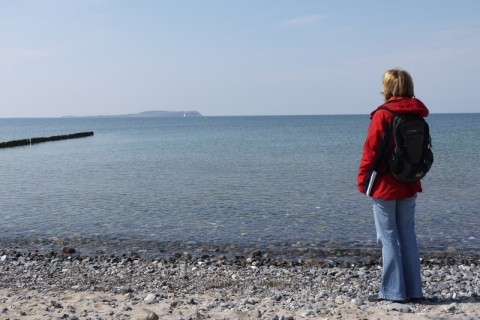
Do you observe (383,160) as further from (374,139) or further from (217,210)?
(217,210)

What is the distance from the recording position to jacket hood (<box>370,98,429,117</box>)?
5652mm

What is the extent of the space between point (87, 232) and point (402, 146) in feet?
28.7

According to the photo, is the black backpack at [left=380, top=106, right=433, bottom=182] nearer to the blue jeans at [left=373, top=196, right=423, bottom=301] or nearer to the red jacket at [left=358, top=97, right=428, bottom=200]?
the red jacket at [left=358, top=97, right=428, bottom=200]

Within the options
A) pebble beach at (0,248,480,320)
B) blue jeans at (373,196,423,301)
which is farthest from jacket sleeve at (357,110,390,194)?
pebble beach at (0,248,480,320)

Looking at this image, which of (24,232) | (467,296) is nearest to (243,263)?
(467,296)

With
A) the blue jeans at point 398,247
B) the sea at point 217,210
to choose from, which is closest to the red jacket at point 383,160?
the blue jeans at point 398,247

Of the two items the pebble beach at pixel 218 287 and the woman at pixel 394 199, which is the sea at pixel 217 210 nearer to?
the pebble beach at pixel 218 287

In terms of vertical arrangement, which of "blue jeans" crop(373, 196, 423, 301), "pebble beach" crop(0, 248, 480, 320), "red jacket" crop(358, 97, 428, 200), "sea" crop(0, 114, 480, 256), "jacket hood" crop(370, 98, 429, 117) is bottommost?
"sea" crop(0, 114, 480, 256)

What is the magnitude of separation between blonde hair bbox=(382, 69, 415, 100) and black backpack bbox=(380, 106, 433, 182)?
0.26 metres

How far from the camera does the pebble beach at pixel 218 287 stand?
593cm

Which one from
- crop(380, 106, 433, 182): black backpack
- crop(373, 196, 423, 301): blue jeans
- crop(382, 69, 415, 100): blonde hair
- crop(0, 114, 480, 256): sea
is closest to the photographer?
crop(380, 106, 433, 182): black backpack

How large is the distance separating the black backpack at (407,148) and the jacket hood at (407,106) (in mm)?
40

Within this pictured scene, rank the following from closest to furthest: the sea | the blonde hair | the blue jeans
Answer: the blonde hair
the blue jeans
the sea

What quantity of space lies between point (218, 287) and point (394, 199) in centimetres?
290
